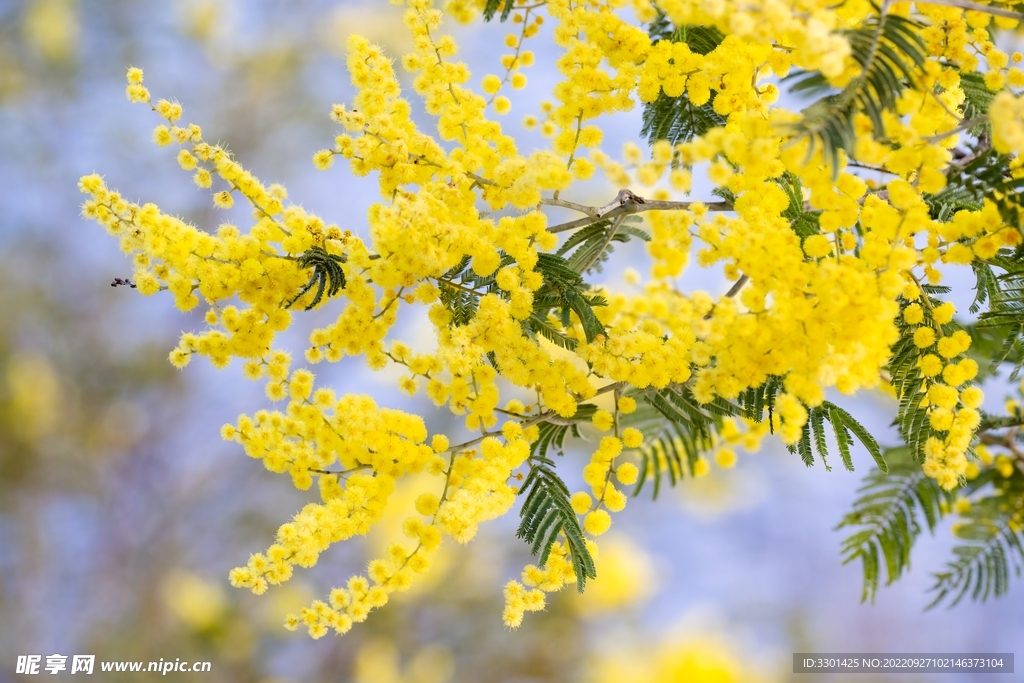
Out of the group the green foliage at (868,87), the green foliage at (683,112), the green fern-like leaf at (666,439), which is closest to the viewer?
the green foliage at (868,87)

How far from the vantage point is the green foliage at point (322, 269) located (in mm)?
564

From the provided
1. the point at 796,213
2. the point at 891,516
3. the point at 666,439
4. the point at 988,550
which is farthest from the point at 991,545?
the point at 796,213

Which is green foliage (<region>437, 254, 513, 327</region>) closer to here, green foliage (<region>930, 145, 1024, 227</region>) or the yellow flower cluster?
the yellow flower cluster

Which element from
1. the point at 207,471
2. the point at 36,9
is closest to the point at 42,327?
the point at 207,471

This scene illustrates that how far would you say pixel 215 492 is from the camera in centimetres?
293

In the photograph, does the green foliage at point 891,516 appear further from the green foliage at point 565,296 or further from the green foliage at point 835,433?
the green foliage at point 565,296

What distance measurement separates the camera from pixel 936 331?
603mm

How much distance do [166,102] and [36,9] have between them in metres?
2.92

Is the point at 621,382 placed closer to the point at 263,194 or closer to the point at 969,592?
the point at 263,194

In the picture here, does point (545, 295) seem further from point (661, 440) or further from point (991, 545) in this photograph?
point (991, 545)

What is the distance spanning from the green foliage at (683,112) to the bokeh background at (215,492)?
1.72m

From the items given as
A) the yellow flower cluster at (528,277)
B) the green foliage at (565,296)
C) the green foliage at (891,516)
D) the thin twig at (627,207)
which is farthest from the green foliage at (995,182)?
the green foliage at (891,516)

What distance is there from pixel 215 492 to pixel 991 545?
2.65 meters

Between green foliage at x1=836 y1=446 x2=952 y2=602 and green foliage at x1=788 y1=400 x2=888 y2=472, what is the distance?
0.27 metres
